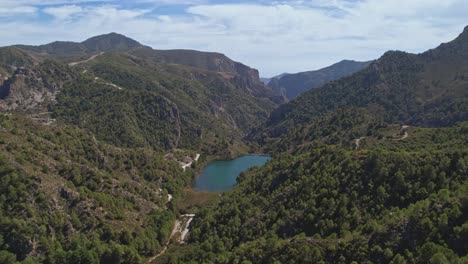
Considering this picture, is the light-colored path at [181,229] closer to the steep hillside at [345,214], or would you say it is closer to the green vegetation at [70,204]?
the green vegetation at [70,204]

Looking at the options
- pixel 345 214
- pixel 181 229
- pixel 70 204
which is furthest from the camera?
pixel 181 229

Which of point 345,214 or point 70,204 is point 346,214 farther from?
point 70,204

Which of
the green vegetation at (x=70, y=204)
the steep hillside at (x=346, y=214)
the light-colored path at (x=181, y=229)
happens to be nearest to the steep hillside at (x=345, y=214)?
the steep hillside at (x=346, y=214)

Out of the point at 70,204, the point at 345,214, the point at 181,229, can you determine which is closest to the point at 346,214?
the point at 345,214

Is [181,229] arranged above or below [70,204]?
below

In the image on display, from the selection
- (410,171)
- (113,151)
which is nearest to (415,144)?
(410,171)

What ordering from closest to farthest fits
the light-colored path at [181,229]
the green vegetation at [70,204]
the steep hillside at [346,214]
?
the steep hillside at [346,214] < the green vegetation at [70,204] < the light-colored path at [181,229]

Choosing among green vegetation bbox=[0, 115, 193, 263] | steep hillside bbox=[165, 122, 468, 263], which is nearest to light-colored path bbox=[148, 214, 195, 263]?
green vegetation bbox=[0, 115, 193, 263]

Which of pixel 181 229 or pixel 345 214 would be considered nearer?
pixel 345 214

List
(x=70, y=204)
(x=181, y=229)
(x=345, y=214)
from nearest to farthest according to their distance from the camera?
(x=345, y=214), (x=70, y=204), (x=181, y=229)

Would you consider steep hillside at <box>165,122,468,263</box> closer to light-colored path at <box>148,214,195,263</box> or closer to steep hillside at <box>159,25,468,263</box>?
steep hillside at <box>159,25,468,263</box>

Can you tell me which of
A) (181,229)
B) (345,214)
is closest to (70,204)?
(181,229)

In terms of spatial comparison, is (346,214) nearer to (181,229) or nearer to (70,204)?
(181,229)

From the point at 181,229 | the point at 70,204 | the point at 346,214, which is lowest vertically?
the point at 181,229
